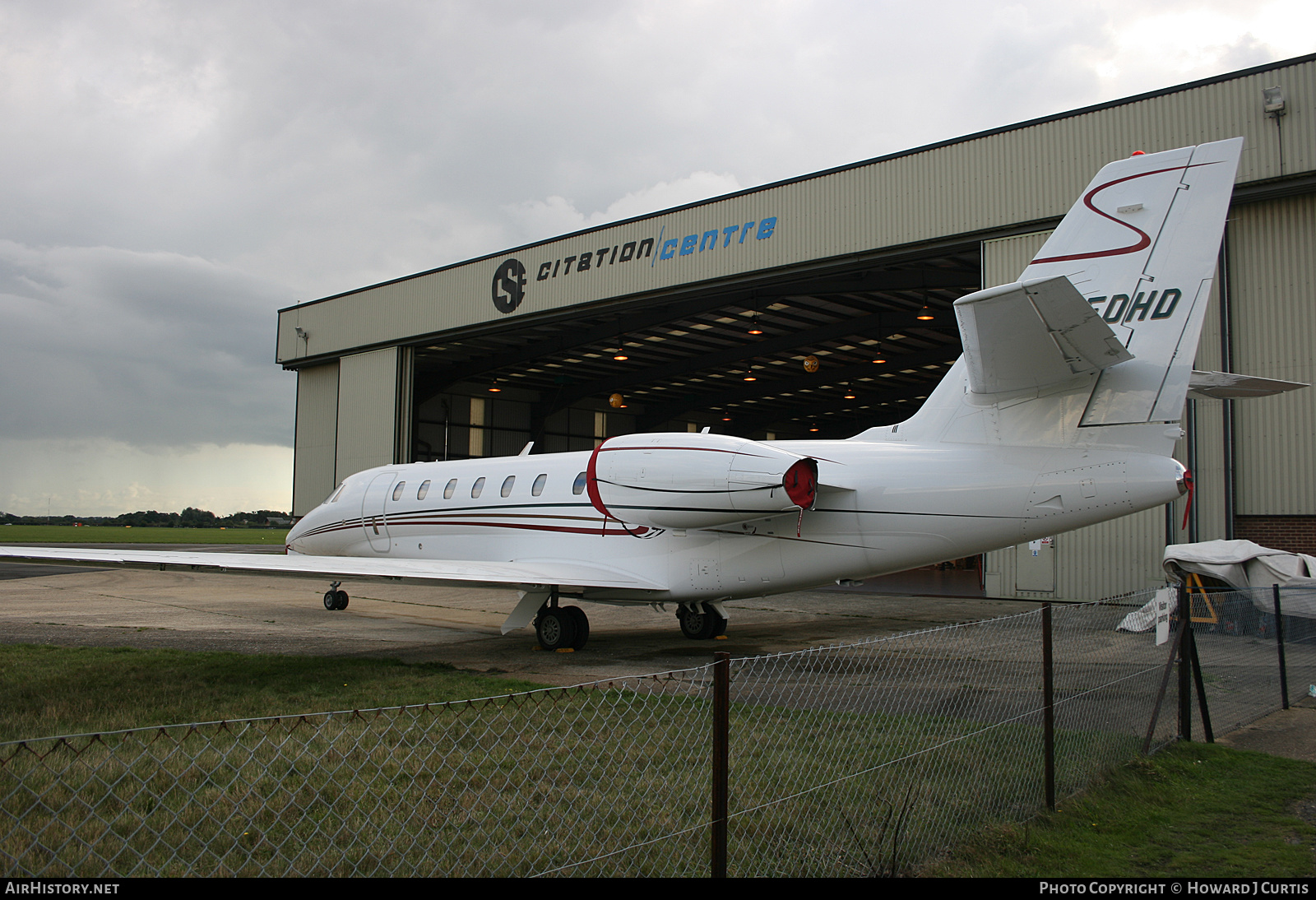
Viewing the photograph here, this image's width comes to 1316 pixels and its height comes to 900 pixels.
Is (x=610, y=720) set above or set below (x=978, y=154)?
below

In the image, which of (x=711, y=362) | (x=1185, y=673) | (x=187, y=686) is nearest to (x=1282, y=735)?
(x=1185, y=673)

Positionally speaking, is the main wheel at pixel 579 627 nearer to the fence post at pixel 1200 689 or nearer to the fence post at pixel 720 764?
the fence post at pixel 1200 689

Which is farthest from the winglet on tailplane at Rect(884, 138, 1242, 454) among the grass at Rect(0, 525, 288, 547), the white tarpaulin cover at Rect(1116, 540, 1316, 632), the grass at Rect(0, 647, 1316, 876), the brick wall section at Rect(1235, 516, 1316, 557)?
the grass at Rect(0, 525, 288, 547)

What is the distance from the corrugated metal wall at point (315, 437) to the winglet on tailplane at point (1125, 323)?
90.6ft

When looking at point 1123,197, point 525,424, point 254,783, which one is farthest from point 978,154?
point 525,424

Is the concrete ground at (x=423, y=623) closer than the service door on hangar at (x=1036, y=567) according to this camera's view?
Yes

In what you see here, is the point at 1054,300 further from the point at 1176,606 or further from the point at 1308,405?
the point at 1308,405

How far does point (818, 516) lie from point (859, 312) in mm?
17951

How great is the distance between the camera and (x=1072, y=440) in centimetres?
894

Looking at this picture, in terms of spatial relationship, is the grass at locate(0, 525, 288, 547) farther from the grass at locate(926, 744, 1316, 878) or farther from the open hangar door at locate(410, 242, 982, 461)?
the grass at locate(926, 744, 1316, 878)

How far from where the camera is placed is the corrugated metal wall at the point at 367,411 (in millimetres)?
28766

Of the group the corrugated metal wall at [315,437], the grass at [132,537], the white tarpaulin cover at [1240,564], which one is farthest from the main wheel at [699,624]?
the grass at [132,537]

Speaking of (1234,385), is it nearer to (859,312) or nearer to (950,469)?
(950,469)

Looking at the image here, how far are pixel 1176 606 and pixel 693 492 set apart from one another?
5310mm
